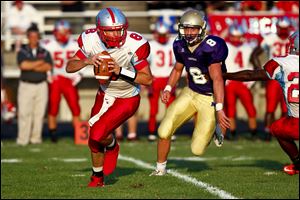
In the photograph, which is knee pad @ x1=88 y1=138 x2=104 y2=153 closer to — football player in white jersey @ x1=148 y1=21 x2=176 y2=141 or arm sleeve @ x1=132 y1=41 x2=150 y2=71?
arm sleeve @ x1=132 y1=41 x2=150 y2=71

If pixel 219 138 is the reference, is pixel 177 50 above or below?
above

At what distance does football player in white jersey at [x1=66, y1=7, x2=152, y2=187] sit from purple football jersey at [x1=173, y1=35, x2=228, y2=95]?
20.0 inches

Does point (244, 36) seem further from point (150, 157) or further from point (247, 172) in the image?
point (247, 172)

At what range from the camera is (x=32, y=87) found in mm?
13969

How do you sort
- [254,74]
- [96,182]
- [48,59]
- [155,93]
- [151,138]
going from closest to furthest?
[254,74] < [96,182] < [48,59] < [151,138] < [155,93]

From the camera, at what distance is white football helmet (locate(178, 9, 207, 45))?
25.0ft

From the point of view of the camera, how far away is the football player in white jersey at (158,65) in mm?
14305

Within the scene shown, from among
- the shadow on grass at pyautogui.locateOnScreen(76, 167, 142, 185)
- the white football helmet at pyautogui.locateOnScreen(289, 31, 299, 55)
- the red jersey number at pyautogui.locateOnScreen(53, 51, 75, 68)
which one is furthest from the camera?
the red jersey number at pyautogui.locateOnScreen(53, 51, 75, 68)

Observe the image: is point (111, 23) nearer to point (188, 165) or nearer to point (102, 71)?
point (102, 71)

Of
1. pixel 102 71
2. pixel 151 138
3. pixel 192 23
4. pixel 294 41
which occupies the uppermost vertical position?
pixel 192 23

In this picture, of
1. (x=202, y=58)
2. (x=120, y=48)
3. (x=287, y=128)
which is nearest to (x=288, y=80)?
(x=287, y=128)

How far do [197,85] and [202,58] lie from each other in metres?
0.72

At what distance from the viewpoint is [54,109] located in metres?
14.2

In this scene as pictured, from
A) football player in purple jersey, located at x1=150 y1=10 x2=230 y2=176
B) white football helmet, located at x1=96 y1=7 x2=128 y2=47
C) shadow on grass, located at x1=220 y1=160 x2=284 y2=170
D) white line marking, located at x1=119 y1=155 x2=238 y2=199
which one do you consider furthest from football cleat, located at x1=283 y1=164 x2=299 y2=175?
white football helmet, located at x1=96 y1=7 x2=128 y2=47
